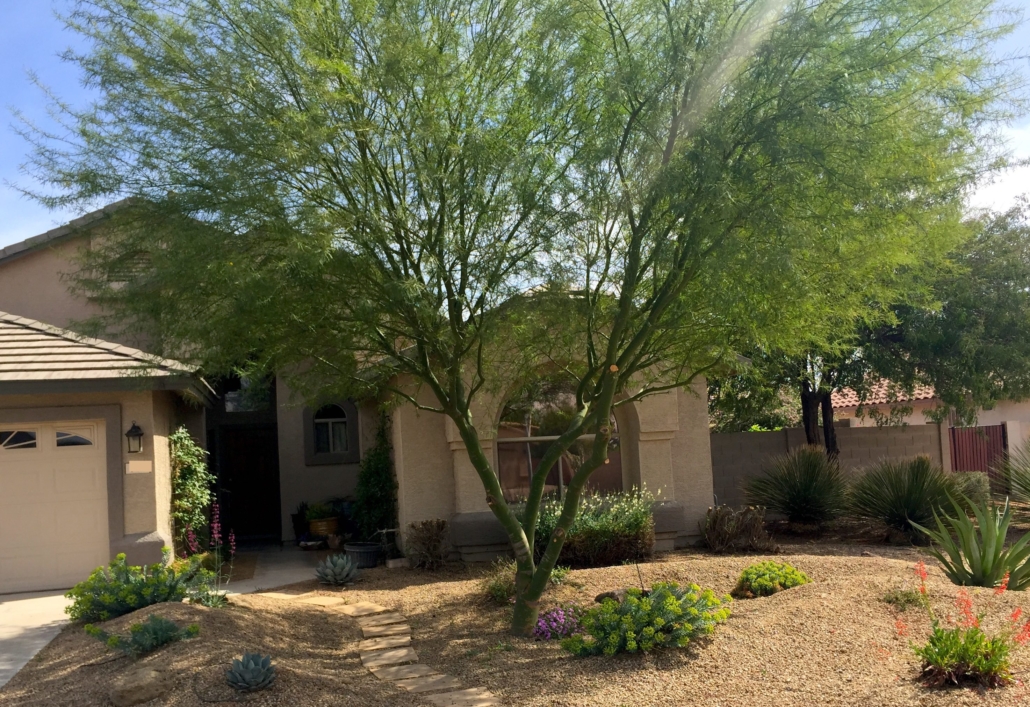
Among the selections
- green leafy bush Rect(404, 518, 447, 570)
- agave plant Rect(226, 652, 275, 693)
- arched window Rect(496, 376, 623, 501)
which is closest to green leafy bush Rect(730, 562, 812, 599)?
arched window Rect(496, 376, 623, 501)

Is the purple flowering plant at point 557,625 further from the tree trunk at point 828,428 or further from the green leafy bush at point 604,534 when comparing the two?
the tree trunk at point 828,428

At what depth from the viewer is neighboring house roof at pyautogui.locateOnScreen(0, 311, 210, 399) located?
37.3 ft

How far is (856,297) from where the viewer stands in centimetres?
838

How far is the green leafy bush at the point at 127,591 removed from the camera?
877cm

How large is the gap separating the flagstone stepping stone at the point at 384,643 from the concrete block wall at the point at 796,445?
8946mm

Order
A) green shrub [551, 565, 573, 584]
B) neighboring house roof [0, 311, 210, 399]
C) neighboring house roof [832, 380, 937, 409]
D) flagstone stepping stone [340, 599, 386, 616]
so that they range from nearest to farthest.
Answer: flagstone stepping stone [340, 599, 386, 616], green shrub [551, 565, 573, 584], neighboring house roof [0, 311, 210, 399], neighboring house roof [832, 380, 937, 409]

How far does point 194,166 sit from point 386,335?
2210 mm

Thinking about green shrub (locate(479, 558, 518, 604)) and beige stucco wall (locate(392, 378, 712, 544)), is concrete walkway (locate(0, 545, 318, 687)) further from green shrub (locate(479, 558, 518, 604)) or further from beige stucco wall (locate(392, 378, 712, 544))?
green shrub (locate(479, 558, 518, 604))

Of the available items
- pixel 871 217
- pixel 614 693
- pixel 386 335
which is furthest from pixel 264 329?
pixel 871 217

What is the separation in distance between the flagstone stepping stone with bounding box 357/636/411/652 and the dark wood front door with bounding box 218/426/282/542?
11503 mm

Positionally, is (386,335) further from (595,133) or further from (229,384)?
(229,384)

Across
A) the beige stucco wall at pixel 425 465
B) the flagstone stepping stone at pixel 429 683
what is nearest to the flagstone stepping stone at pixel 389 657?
the flagstone stepping stone at pixel 429 683

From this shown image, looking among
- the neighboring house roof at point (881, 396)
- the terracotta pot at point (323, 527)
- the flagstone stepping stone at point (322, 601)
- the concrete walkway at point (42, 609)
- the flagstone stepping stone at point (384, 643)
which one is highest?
the neighboring house roof at point (881, 396)

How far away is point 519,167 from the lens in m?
7.93
